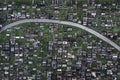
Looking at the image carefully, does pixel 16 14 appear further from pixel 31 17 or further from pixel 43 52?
pixel 43 52

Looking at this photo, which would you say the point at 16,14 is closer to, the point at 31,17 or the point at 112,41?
the point at 31,17

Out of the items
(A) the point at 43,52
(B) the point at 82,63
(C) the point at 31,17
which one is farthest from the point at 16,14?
(B) the point at 82,63

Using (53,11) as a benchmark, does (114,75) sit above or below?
below

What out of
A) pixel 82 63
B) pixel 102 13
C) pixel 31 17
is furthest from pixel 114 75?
pixel 31 17

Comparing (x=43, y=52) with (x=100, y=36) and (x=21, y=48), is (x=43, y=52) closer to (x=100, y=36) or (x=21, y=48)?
(x=21, y=48)

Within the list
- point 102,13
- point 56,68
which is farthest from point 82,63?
point 102,13

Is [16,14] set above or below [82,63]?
above
